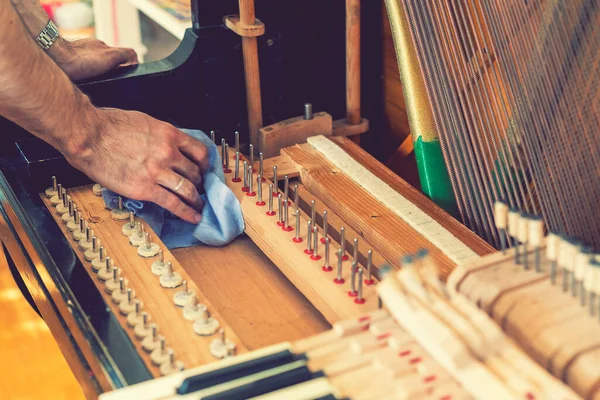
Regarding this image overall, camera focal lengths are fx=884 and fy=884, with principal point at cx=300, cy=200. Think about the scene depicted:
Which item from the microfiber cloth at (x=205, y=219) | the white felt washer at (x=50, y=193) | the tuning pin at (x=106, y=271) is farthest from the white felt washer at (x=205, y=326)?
the white felt washer at (x=50, y=193)

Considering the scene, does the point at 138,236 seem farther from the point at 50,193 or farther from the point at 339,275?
the point at 339,275

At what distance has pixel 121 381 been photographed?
1301mm

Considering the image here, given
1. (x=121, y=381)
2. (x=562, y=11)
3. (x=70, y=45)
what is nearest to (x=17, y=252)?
(x=70, y=45)

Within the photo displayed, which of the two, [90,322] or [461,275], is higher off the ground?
[461,275]

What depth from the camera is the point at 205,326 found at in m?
1.40

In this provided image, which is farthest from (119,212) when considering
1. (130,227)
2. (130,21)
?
(130,21)

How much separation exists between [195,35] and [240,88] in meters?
0.18

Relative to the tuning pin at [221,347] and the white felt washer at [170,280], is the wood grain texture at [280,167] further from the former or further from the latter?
the tuning pin at [221,347]

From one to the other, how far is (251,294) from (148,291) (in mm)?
193

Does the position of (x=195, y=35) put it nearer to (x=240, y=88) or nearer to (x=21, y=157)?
(x=240, y=88)

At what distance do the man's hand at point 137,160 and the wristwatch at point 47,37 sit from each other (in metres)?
0.40

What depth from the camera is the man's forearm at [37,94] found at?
1.61 m

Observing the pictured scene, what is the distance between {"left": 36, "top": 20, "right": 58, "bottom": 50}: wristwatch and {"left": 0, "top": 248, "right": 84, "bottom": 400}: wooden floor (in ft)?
4.30

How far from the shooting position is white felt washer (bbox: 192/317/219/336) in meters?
1.40
